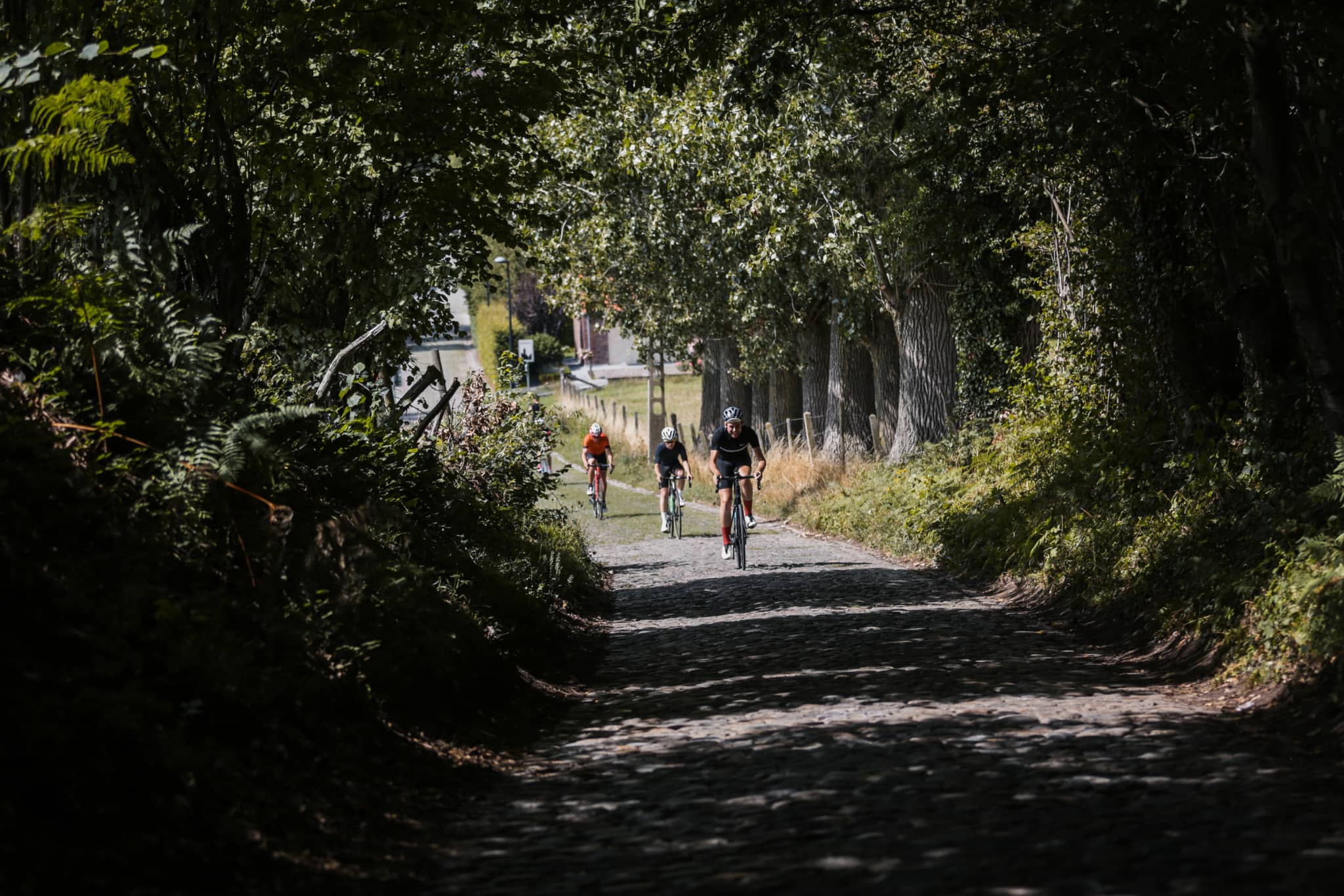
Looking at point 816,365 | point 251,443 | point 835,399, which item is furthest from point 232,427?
point 816,365

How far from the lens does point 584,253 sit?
30422 millimetres

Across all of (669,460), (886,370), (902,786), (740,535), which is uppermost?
(886,370)

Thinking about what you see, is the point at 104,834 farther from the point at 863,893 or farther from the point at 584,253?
the point at 584,253

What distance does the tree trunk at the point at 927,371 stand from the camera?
78.5ft

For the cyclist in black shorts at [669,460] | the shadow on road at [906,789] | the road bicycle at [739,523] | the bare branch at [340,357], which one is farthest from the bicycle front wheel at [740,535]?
the bare branch at [340,357]

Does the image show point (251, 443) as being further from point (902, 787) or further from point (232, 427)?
point (902, 787)

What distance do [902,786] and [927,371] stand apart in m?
18.0

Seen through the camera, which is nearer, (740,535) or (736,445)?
(740,535)

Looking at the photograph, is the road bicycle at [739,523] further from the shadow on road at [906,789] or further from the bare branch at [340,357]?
the bare branch at [340,357]

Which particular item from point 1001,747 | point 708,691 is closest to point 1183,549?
point 708,691

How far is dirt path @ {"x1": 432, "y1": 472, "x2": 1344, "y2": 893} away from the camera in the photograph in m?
5.37

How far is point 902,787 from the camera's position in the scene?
666 centimetres

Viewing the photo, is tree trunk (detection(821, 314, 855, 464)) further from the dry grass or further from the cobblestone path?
the cobblestone path

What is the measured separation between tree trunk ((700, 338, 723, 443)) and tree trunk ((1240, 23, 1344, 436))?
92.8 feet
